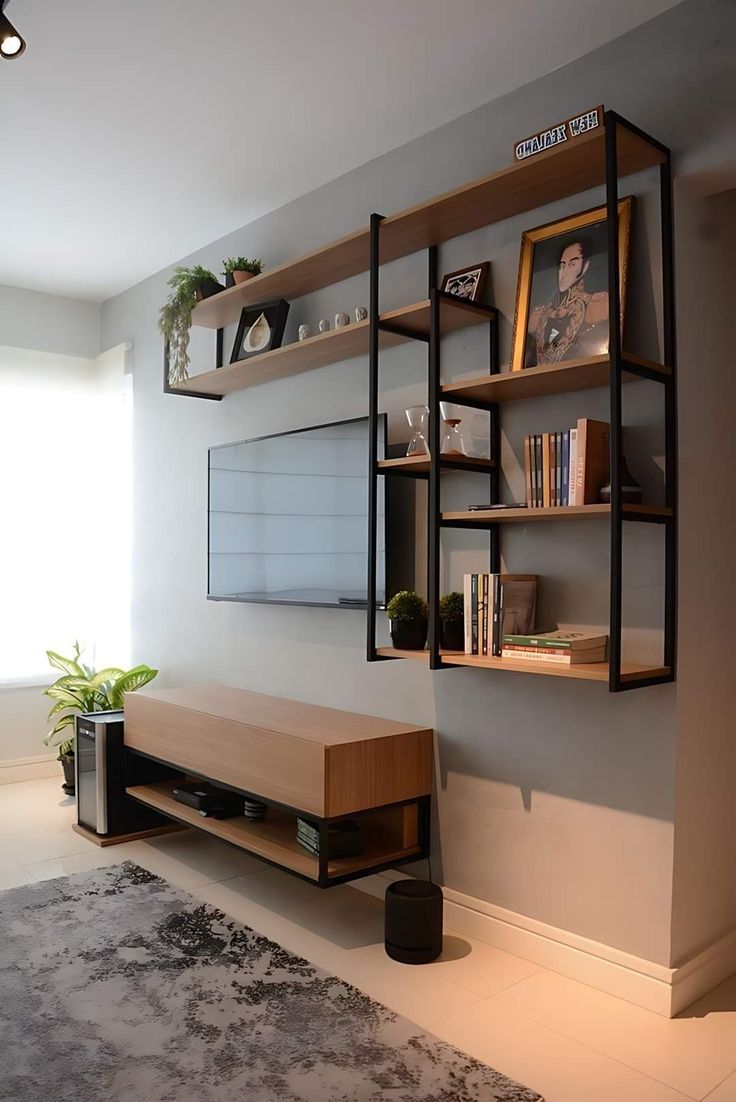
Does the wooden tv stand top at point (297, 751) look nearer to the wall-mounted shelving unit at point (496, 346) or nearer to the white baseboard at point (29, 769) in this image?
the wall-mounted shelving unit at point (496, 346)

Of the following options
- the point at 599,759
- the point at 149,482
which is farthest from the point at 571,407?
the point at 149,482

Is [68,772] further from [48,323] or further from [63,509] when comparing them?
[48,323]

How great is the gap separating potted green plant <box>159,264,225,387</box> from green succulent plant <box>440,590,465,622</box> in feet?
6.03

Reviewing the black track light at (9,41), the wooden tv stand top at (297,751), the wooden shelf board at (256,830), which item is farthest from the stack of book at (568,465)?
the black track light at (9,41)

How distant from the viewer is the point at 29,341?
16.5ft

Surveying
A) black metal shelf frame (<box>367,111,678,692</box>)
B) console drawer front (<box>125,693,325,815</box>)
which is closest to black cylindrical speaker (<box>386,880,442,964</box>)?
console drawer front (<box>125,693,325,815</box>)

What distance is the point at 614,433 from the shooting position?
7.29 ft

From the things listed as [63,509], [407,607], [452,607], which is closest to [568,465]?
[452,607]

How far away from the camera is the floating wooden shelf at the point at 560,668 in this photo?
7.46 ft

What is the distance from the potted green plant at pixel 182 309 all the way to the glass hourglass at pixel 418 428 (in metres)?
1.36

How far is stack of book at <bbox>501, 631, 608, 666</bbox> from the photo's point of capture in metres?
2.39

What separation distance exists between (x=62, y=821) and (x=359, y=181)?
120 inches

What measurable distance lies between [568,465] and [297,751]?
4.08 ft

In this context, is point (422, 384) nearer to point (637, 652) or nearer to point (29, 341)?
point (637, 652)
